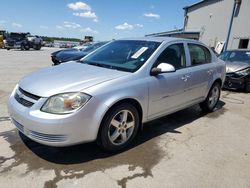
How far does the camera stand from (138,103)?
327 centimetres

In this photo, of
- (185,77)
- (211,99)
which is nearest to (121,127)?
(185,77)

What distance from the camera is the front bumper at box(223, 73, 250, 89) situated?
24.9ft

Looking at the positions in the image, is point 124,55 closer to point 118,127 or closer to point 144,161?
point 118,127

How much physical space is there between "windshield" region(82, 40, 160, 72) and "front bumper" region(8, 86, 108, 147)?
93cm

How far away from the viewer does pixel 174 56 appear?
13.0 feet

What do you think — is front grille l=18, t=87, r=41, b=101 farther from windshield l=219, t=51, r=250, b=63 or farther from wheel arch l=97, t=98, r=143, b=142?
windshield l=219, t=51, r=250, b=63

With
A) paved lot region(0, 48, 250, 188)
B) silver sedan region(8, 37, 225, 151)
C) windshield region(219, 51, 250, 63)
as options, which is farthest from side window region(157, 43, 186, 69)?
windshield region(219, 51, 250, 63)

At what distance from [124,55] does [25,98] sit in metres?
1.69

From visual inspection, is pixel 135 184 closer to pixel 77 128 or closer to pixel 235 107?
pixel 77 128

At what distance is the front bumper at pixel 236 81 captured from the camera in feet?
24.9

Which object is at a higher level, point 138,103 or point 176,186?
point 138,103

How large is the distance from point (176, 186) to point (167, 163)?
466 mm

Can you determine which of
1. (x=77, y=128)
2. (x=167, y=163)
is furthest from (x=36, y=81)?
(x=167, y=163)

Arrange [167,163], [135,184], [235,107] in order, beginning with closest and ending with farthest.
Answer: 1. [135,184]
2. [167,163]
3. [235,107]
